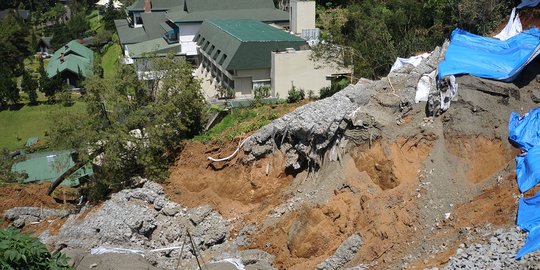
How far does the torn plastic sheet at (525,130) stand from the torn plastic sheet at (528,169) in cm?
53

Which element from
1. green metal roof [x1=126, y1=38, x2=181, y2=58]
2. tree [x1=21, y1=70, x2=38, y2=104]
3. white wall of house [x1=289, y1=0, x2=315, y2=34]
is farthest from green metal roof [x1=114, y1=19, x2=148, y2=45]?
white wall of house [x1=289, y1=0, x2=315, y2=34]

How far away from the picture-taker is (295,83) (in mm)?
35438

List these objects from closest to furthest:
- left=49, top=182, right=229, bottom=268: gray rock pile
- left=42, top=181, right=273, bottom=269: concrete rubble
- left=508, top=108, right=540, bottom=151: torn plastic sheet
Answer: left=508, top=108, right=540, bottom=151: torn plastic sheet, left=42, top=181, right=273, bottom=269: concrete rubble, left=49, top=182, right=229, bottom=268: gray rock pile

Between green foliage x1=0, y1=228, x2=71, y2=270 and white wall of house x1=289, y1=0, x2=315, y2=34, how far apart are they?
121ft

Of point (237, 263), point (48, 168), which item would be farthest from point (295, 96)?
point (48, 168)

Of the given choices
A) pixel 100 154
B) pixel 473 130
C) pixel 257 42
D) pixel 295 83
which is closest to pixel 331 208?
pixel 473 130

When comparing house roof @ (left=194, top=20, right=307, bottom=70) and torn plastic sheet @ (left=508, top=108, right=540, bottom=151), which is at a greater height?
torn plastic sheet @ (left=508, top=108, right=540, bottom=151)

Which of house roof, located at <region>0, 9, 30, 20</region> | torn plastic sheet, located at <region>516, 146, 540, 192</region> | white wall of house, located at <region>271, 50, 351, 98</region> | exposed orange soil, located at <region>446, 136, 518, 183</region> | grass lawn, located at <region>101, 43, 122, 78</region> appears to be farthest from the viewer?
house roof, located at <region>0, 9, 30, 20</region>

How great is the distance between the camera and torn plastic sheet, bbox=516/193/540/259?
13.8 meters

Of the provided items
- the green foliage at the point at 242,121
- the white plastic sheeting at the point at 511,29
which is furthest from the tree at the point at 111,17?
the white plastic sheeting at the point at 511,29

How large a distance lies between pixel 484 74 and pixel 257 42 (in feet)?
62.8

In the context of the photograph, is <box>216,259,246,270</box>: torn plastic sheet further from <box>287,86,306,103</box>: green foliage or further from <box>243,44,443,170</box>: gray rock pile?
<box>287,86,306,103</box>: green foliage

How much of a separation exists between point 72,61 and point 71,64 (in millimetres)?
1179

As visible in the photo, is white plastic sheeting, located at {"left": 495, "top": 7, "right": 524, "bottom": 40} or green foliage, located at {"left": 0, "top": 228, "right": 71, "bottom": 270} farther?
white plastic sheeting, located at {"left": 495, "top": 7, "right": 524, "bottom": 40}
